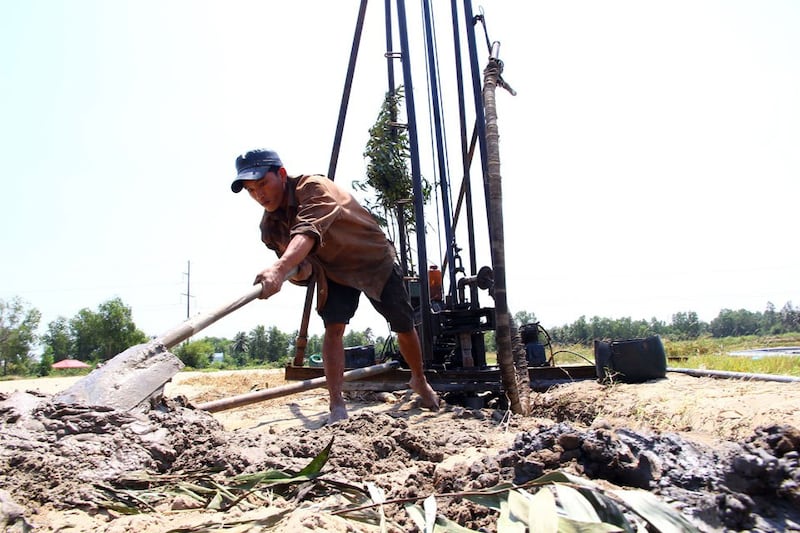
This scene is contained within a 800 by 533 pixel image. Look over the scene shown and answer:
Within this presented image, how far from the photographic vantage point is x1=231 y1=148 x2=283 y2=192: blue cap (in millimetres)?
3285

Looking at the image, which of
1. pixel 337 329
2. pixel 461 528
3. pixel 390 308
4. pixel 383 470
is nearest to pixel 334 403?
pixel 337 329

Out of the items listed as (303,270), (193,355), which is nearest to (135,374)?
(303,270)

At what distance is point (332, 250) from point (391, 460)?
1.74 m

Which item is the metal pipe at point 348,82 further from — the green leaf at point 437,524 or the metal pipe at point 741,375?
the green leaf at point 437,524

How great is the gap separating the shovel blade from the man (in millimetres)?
891

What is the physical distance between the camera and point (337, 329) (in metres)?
3.65

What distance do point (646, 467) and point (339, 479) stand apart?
2.88ft

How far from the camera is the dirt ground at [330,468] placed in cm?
125

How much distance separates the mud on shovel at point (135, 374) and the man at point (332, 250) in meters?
0.73

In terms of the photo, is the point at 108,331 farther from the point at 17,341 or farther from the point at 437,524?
the point at 437,524

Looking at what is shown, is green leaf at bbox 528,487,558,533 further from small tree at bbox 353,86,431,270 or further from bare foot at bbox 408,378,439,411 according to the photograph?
small tree at bbox 353,86,431,270

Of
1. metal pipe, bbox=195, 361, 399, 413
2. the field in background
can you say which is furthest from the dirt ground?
the field in background

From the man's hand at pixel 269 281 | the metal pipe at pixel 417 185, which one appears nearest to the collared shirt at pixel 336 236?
the man's hand at pixel 269 281

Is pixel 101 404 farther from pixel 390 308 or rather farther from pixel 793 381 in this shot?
pixel 793 381
